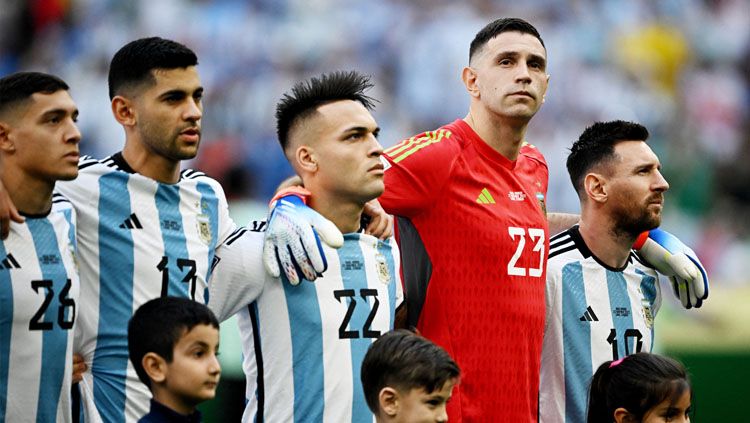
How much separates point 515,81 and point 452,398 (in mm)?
Answer: 1468

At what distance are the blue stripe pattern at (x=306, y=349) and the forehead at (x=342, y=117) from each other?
72 cm

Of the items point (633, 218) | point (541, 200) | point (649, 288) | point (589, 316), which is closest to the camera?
point (541, 200)

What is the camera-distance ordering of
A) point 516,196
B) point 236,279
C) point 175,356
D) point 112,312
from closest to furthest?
point 175,356 < point 112,312 < point 236,279 < point 516,196

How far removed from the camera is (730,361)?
35.5 ft

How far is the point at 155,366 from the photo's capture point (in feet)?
16.1

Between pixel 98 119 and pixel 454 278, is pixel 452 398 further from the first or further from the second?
pixel 98 119

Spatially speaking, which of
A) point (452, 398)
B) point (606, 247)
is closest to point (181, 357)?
point (452, 398)

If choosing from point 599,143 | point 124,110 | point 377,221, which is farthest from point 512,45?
point 124,110

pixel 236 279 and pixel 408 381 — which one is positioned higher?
pixel 236 279

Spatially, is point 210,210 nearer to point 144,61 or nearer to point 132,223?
point 132,223

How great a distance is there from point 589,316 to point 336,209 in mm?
1473

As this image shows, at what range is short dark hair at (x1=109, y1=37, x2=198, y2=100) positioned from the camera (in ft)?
18.7

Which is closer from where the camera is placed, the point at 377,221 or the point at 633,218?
the point at 377,221

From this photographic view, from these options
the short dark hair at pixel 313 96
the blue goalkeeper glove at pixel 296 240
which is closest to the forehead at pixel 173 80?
the short dark hair at pixel 313 96
